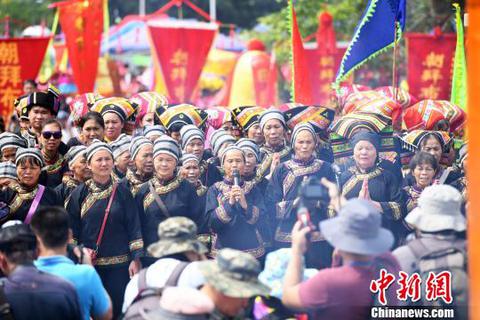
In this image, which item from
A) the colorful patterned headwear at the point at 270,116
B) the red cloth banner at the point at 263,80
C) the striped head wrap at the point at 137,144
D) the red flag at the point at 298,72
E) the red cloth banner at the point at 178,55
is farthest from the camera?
the red cloth banner at the point at 263,80

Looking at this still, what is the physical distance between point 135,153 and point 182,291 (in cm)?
320

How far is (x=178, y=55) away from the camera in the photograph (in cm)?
1562

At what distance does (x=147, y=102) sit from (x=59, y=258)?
5445 millimetres

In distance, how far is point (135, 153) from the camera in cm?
766

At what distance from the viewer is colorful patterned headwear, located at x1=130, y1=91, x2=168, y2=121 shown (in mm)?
10086

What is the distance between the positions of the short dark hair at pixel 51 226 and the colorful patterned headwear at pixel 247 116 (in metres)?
4.40

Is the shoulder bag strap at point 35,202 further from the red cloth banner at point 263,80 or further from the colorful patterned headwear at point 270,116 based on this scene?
the red cloth banner at point 263,80

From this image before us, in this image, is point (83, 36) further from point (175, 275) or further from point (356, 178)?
point (175, 275)

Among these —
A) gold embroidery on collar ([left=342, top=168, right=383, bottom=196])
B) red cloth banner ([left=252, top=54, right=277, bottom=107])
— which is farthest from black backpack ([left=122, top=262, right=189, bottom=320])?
red cloth banner ([left=252, top=54, right=277, bottom=107])

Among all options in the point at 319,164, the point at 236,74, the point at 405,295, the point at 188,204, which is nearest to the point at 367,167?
the point at 319,164

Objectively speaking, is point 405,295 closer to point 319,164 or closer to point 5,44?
point 319,164

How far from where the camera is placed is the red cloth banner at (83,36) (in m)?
15.0

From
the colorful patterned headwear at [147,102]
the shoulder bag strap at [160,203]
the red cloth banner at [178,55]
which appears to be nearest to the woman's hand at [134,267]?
the shoulder bag strap at [160,203]

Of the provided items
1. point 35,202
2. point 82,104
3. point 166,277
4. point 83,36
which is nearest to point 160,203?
point 35,202
